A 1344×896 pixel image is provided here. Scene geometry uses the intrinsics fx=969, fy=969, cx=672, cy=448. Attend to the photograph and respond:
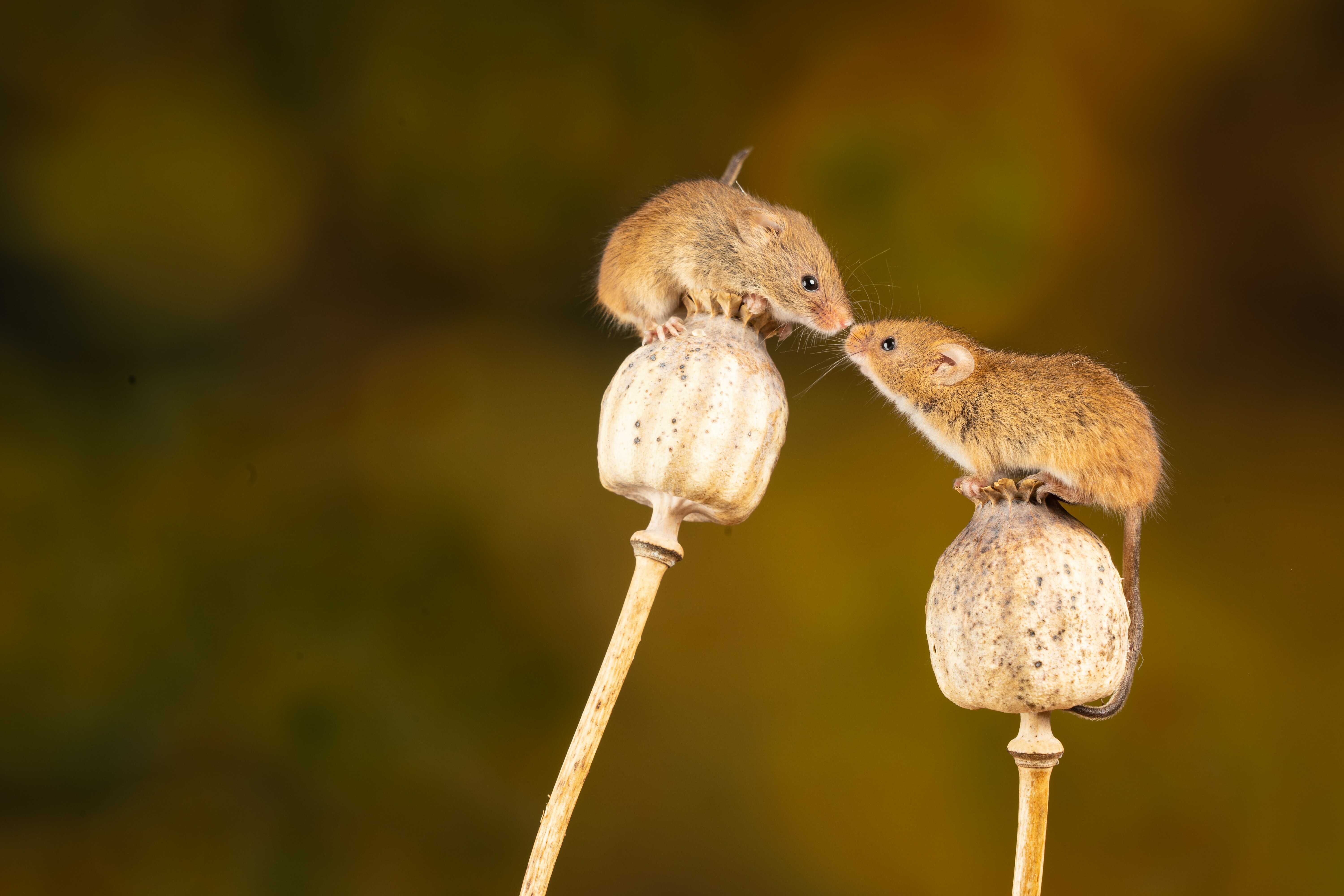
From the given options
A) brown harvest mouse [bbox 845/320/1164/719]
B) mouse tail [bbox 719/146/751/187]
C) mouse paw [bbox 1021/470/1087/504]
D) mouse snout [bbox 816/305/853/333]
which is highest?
mouse tail [bbox 719/146/751/187]

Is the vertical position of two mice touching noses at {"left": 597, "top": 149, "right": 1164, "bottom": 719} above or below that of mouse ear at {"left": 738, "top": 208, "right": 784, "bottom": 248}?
below

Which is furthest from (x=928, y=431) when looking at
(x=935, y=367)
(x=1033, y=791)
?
(x=1033, y=791)

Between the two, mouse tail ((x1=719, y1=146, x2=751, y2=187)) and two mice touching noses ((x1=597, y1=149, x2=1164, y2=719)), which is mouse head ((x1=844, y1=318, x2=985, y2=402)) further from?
mouse tail ((x1=719, y1=146, x2=751, y2=187))

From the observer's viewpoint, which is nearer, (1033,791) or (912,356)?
(1033,791)

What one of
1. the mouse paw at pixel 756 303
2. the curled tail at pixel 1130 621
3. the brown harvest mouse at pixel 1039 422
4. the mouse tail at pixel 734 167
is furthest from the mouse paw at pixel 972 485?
the mouse tail at pixel 734 167

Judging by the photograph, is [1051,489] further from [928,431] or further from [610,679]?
[610,679]

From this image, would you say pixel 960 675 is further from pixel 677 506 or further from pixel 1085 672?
pixel 677 506

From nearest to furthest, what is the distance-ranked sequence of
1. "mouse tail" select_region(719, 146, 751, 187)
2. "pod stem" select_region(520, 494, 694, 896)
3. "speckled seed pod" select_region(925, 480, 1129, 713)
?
"speckled seed pod" select_region(925, 480, 1129, 713), "pod stem" select_region(520, 494, 694, 896), "mouse tail" select_region(719, 146, 751, 187)

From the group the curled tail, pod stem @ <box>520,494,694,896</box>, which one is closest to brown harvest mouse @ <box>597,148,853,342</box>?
pod stem @ <box>520,494,694,896</box>
